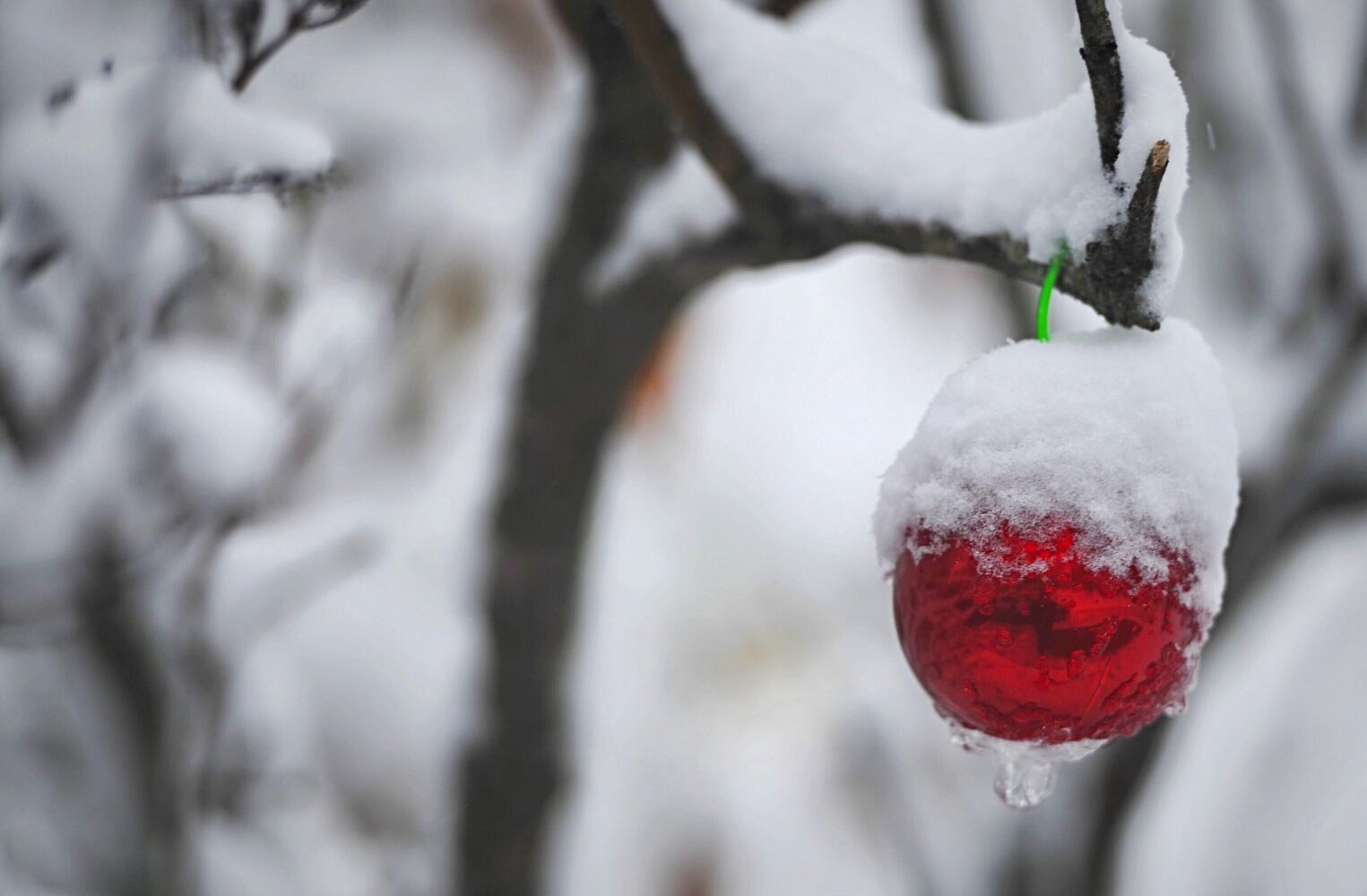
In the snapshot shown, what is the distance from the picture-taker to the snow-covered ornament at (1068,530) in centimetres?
55

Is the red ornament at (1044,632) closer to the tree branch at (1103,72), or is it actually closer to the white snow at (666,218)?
the tree branch at (1103,72)

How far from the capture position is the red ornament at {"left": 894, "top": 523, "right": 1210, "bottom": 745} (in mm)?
551

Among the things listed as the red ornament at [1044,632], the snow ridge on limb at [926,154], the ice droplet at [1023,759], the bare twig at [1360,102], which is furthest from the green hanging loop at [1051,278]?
the bare twig at [1360,102]

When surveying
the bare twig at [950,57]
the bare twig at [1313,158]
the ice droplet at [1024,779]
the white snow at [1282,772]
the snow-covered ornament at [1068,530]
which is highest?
the snow-covered ornament at [1068,530]

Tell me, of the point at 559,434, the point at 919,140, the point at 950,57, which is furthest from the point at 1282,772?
the point at 919,140

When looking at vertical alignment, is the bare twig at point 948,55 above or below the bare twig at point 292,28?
below

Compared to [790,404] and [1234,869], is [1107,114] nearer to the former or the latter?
[1234,869]

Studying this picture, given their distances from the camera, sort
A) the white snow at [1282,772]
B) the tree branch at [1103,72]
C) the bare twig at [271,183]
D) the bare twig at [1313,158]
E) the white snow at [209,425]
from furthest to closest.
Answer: the white snow at [1282,772] → the bare twig at [1313,158] → the white snow at [209,425] → the bare twig at [271,183] → the tree branch at [1103,72]

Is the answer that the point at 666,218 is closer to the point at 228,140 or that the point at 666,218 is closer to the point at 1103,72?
the point at 228,140

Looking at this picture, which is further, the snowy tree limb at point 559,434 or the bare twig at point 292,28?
the snowy tree limb at point 559,434

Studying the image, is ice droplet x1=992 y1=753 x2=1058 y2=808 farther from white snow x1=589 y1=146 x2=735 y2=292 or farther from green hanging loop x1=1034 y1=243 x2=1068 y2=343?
white snow x1=589 y1=146 x2=735 y2=292

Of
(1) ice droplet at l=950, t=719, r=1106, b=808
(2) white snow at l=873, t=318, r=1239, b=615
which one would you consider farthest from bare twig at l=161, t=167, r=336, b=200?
(1) ice droplet at l=950, t=719, r=1106, b=808

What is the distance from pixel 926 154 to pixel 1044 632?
411 millimetres

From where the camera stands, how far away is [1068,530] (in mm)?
552
